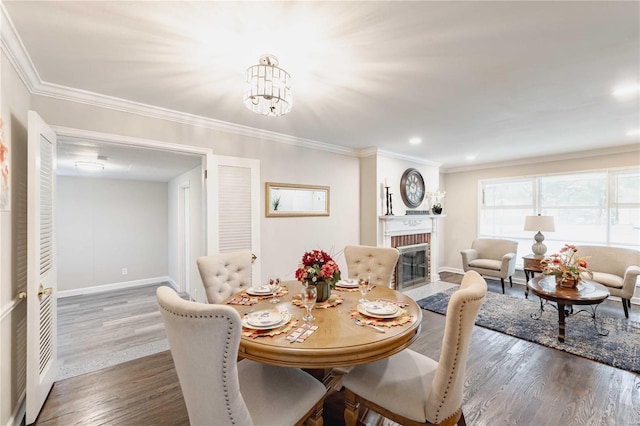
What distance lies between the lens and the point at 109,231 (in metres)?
5.25

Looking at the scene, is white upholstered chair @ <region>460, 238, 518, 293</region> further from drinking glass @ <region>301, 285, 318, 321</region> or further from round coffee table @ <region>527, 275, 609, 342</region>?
drinking glass @ <region>301, 285, 318, 321</region>

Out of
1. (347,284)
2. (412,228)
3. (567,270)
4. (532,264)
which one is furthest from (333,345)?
(532,264)

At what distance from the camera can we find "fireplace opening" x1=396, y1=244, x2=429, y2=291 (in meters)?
4.80

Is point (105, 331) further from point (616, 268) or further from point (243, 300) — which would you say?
point (616, 268)

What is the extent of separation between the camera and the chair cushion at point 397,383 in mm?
1366

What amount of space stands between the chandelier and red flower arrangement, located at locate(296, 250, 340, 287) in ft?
3.42

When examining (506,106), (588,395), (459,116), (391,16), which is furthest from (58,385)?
(506,106)

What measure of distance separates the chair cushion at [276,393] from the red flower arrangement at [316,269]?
1.76 feet

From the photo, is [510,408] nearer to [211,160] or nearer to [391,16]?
[391,16]

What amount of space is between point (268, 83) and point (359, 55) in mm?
647

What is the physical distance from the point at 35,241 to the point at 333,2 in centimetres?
234

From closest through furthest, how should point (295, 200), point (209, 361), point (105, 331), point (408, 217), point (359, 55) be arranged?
point (209, 361)
point (359, 55)
point (105, 331)
point (295, 200)
point (408, 217)

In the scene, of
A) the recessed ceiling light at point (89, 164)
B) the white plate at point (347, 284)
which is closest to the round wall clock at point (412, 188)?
the white plate at point (347, 284)

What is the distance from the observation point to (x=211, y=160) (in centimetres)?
299
